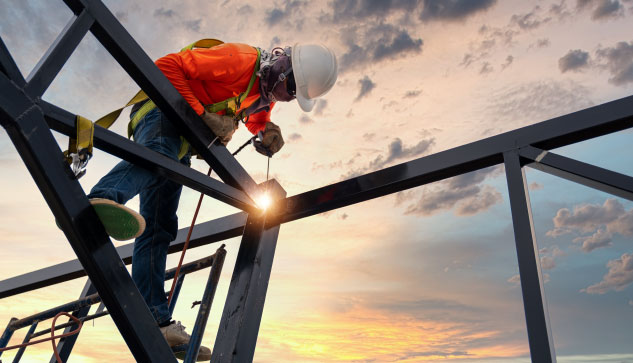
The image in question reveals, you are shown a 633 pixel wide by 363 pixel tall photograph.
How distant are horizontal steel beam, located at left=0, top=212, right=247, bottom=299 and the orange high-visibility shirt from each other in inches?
38.4

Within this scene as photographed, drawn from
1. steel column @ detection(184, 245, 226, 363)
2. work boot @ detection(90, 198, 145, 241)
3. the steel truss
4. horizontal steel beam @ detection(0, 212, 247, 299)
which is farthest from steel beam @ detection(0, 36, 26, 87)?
horizontal steel beam @ detection(0, 212, 247, 299)

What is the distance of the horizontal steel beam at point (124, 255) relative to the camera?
380 centimetres

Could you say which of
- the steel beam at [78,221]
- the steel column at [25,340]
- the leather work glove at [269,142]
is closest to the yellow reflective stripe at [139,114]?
the leather work glove at [269,142]

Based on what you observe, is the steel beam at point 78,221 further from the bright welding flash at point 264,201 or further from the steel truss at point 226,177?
the bright welding flash at point 264,201

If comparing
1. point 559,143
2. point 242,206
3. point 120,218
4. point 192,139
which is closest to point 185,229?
point 242,206

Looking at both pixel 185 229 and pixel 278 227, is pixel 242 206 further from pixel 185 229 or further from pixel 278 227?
pixel 185 229

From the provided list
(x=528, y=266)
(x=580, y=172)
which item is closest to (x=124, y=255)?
(x=528, y=266)

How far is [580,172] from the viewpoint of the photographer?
2619 mm

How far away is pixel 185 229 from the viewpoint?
425 centimetres

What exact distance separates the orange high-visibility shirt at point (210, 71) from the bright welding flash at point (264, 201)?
2.50 ft

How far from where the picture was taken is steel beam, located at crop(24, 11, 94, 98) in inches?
88.0

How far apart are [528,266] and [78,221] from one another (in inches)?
85.9

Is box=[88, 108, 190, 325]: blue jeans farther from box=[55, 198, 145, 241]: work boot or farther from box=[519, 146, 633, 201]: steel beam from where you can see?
box=[519, 146, 633, 201]: steel beam

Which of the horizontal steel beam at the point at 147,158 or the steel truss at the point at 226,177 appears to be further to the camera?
the horizontal steel beam at the point at 147,158
